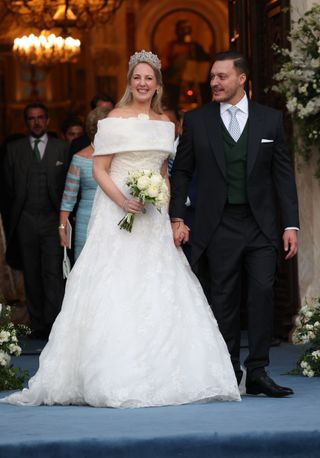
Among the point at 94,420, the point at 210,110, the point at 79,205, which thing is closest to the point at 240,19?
the point at 79,205

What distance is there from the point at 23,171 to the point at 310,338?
13.4 ft

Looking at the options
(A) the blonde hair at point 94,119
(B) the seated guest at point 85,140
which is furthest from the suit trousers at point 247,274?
(B) the seated guest at point 85,140

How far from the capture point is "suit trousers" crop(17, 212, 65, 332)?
13172 millimetres

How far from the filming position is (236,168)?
8758 millimetres

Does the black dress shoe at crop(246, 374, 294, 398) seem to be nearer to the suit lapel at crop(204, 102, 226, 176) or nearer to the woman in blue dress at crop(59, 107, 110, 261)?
the suit lapel at crop(204, 102, 226, 176)

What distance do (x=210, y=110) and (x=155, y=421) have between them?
7.08 ft

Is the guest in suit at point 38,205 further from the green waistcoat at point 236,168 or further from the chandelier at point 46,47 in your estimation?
the chandelier at point 46,47

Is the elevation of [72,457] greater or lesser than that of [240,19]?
lesser

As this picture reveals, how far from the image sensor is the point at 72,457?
23.1 feet

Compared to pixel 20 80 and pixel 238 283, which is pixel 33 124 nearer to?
pixel 238 283

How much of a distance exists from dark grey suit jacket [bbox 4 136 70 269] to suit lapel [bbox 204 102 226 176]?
4.27 m

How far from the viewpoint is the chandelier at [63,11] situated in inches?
763

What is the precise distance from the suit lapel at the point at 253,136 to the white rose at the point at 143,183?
2.16 feet

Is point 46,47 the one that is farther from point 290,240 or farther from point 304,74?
point 290,240
